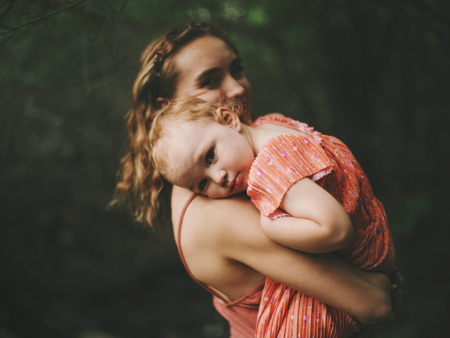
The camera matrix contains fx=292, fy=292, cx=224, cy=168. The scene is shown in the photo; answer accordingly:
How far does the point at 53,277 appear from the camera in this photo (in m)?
2.61

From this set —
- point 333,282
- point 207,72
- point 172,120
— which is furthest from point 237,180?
point 207,72

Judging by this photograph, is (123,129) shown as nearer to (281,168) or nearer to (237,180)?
(237,180)

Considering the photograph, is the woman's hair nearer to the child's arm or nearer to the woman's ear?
the woman's ear

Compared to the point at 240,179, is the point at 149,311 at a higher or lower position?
lower

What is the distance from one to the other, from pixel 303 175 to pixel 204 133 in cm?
30

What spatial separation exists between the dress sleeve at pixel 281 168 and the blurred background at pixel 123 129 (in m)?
1.58

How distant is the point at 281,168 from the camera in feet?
2.45

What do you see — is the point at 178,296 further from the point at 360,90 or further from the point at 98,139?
the point at 360,90

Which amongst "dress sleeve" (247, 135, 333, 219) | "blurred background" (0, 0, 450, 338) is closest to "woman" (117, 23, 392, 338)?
"dress sleeve" (247, 135, 333, 219)

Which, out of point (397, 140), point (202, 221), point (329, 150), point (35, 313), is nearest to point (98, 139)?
point (35, 313)

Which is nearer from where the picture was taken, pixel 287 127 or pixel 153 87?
pixel 287 127

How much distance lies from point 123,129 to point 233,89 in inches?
70.0

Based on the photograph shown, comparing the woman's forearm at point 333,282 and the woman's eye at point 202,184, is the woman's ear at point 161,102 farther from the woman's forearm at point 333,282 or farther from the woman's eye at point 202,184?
the woman's forearm at point 333,282

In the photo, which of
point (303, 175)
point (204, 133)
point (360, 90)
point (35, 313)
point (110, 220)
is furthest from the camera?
point (110, 220)
